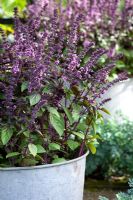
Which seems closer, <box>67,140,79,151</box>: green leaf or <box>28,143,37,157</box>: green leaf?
<box>28,143,37,157</box>: green leaf

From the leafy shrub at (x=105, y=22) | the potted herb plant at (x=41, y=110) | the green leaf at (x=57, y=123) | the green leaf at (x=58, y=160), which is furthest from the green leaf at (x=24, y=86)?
the leafy shrub at (x=105, y=22)

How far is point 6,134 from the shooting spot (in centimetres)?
272

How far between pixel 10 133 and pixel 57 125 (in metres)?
0.25

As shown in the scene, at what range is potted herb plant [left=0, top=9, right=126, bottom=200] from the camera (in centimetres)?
273

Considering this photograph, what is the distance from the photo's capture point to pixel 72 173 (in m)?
2.90

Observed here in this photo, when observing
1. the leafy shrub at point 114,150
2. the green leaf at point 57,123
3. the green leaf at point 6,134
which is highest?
the green leaf at point 57,123

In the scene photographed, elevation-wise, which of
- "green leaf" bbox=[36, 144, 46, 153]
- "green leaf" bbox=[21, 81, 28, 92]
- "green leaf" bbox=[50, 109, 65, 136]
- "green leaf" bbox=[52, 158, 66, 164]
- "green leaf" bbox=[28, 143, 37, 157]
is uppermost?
"green leaf" bbox=[21, 81, 28, 92]

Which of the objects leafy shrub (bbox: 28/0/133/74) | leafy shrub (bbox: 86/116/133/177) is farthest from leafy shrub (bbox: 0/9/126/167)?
leafy shrub (bbox: 28/0/133/74)

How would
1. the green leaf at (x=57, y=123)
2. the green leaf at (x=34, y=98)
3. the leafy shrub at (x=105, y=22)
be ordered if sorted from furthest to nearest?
the leafy shrub at (x=105, y=22) < the green leaf at (x=57, y=123) < the green leaf at (x=34, y=98)

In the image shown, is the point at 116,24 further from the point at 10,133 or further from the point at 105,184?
the point at 10,133

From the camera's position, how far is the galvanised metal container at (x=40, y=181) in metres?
2.73

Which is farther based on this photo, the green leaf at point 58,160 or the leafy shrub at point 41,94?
the green leaf at point 58,160

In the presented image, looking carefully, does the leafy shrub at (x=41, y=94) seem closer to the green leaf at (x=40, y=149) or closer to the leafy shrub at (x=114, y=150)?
the green leaf at (x=40, y=149)

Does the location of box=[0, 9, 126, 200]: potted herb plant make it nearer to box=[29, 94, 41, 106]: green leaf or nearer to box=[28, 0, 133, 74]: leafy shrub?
box=[29, 94, 41, 106]: green leaf
